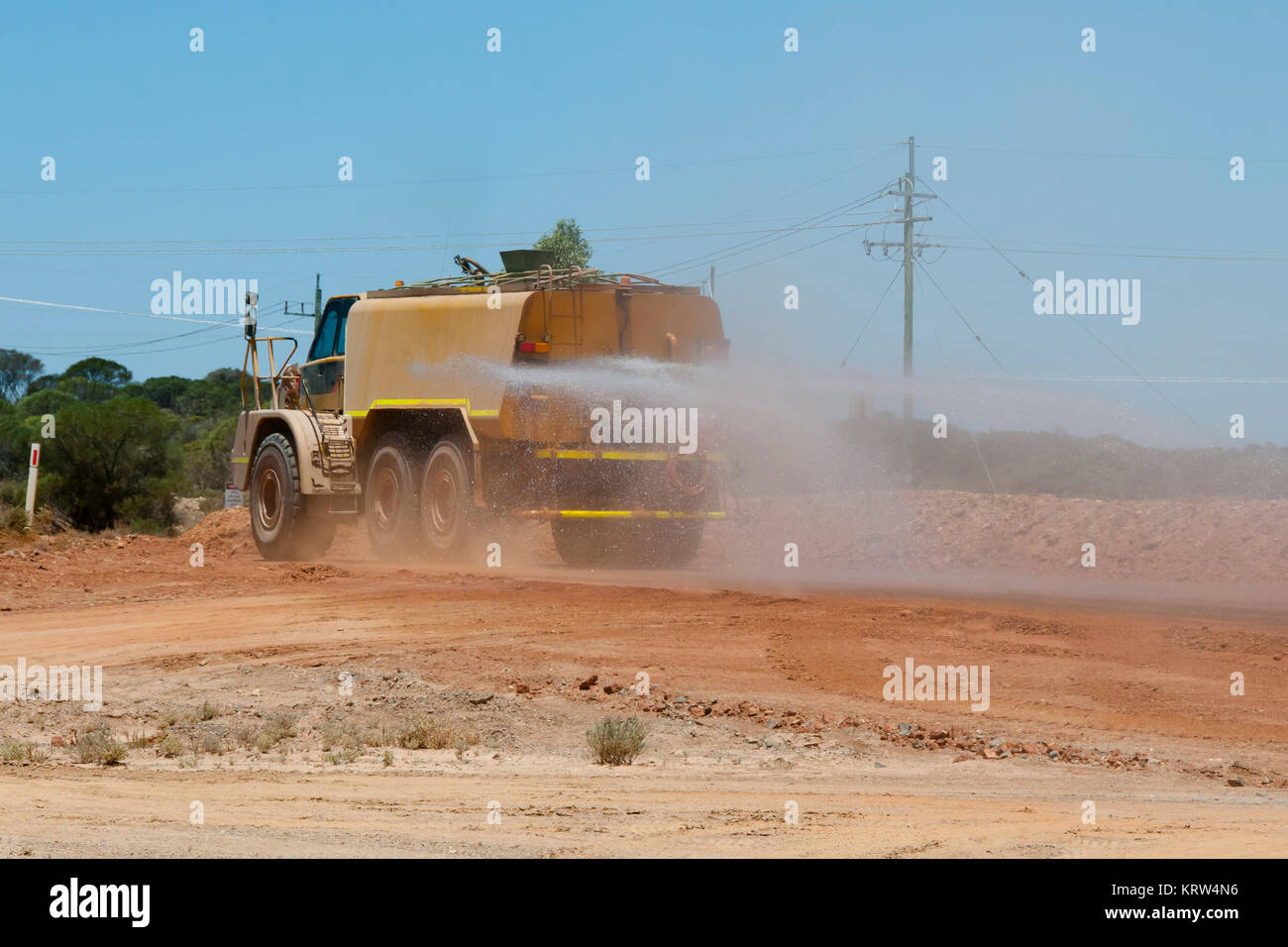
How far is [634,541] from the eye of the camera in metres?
20.3

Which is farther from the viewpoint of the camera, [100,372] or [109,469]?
[100,372]

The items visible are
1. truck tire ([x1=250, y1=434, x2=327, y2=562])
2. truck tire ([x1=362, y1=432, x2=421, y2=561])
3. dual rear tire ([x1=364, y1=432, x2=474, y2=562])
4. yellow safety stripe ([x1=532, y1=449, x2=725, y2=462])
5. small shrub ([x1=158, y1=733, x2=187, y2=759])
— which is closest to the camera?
small shrub ([x1=158, y1=733, x2=187, y2=759])

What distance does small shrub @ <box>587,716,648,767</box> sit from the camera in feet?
32.3

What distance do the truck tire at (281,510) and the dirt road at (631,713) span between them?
203 centimetres

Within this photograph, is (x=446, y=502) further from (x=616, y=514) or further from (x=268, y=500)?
(x=268, y=500)

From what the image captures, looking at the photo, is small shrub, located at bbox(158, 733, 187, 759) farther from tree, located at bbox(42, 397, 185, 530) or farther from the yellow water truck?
tree, located at bbox(42, 397, 185, 530)

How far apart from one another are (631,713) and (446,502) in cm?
851

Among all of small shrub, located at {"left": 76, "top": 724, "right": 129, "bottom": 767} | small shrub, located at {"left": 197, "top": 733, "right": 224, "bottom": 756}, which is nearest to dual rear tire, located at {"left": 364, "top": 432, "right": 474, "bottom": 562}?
small shrub, located at {"left": 197, "top": 733, "right": 224, "bottom": 756}

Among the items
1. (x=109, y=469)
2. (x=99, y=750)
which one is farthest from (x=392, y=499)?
(x=109, y=469)

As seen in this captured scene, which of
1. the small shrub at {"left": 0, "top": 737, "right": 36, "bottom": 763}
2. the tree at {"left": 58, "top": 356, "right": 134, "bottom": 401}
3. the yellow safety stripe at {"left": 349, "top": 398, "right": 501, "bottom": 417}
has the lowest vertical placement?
the small shrub at {"left": 0, "top": 737, "right": 36, "bottom": 763}

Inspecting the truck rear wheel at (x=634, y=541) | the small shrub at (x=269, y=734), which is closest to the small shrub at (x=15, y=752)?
the small shrub at (x=269, y=734)

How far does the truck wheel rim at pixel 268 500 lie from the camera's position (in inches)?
834

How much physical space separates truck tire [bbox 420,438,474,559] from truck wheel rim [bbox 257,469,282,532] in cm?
280
